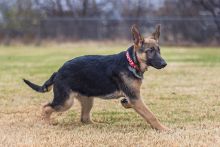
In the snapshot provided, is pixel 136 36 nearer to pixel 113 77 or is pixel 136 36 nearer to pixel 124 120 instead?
pixel 113 77

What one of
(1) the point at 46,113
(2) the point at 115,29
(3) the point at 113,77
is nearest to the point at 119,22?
(2) the point at 115,29

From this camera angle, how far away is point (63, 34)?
3994 centimetres

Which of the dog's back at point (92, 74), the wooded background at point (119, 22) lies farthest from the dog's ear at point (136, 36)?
the wooded background at point (119, 22)

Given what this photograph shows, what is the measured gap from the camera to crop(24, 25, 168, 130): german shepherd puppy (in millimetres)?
7332

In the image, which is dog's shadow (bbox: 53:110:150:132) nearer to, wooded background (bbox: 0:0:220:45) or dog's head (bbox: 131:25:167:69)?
dog's head (bbox: 131:25:167:69)

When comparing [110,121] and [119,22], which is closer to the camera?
[110,121]

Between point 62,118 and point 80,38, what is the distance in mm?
31540

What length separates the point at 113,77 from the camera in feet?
24.7

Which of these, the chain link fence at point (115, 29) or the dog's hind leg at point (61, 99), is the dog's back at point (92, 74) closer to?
the dog's hind leg at point (61, 99)

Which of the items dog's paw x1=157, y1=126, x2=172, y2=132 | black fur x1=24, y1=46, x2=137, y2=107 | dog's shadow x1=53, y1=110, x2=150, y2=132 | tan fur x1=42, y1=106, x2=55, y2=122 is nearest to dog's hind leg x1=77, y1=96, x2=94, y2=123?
dog's shadow x1=53, y1=110, x2=150, y2=132

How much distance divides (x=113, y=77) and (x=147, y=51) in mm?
603

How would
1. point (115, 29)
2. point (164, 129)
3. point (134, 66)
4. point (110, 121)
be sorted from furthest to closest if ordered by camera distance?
point (115, 29), point (110, 121), point (134, 66), point (164, 129)

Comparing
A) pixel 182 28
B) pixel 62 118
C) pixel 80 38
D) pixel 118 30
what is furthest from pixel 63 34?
pixel 62 118

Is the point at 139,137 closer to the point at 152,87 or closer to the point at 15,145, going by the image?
the point at 15,145
